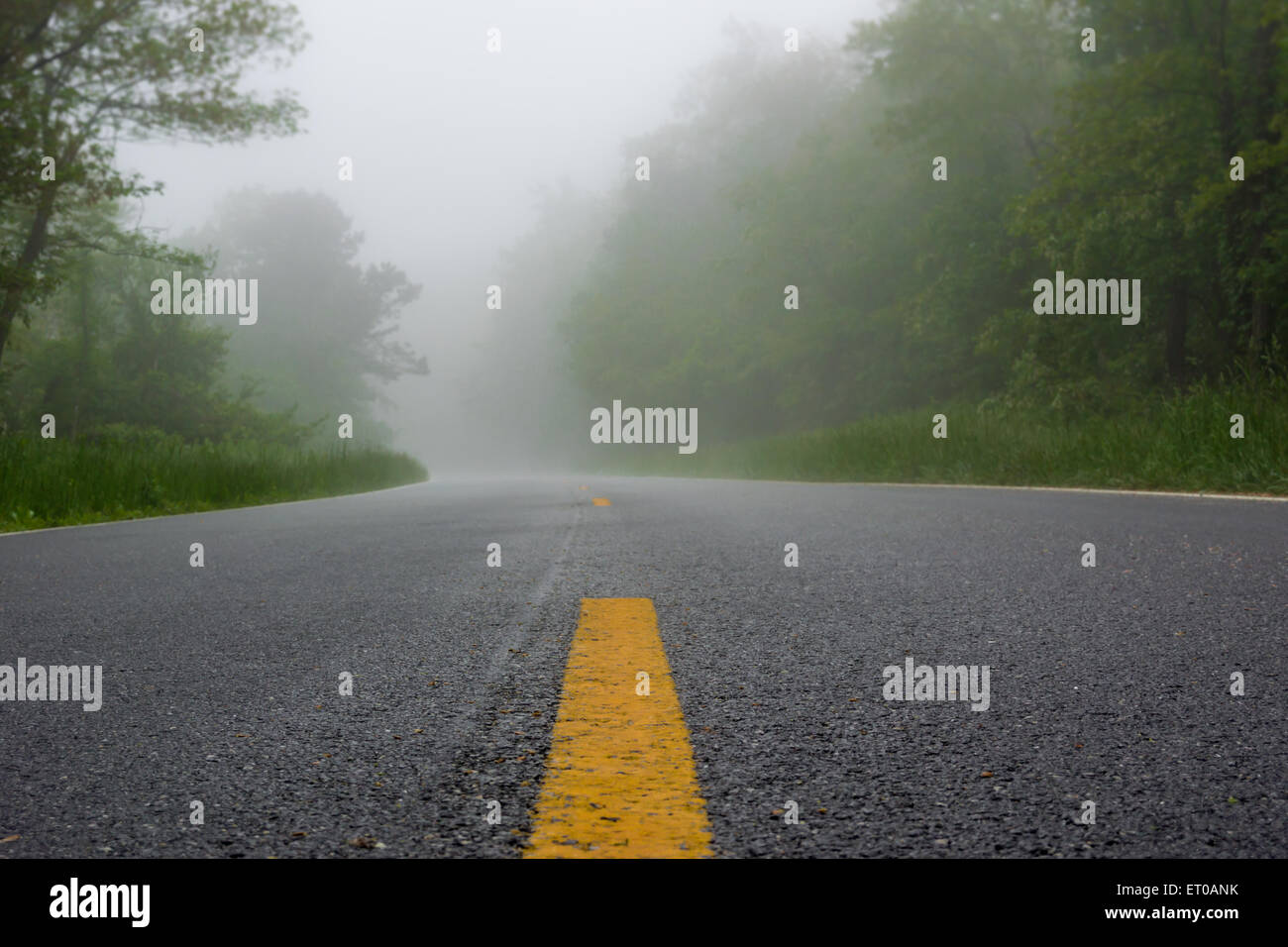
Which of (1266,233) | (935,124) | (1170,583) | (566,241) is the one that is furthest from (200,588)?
(566,241)

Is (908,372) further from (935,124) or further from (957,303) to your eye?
(935,124)

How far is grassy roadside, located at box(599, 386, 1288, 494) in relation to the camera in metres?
11.9

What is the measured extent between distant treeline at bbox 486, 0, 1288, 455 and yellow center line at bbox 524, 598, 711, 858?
14315 millimetres

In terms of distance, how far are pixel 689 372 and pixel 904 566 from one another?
1740 inches

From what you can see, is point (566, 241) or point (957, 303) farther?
point (566, 241)

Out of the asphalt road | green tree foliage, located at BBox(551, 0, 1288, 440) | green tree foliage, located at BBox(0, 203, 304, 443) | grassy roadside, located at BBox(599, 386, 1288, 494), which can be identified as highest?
green tree foliage, located at BBox(551, 0, 1288, 440)

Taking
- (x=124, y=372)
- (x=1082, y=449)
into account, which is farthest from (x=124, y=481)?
(x=124, y=372)

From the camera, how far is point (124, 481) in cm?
1253

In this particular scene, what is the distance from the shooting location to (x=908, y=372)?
34938 mm

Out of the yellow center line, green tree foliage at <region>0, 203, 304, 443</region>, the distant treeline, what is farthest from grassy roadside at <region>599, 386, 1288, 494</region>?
green tree foliage at <region>0, 203, 304, 443</region>

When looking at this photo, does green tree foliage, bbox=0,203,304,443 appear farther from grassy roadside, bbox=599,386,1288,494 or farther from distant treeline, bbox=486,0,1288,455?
distant treeline, bbox=486,0,1288,455

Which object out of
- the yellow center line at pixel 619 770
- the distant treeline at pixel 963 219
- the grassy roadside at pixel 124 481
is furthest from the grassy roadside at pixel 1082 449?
the grassy roadside at pixel 124 481

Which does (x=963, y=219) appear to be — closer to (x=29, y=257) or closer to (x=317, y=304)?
(x=29, y=257)

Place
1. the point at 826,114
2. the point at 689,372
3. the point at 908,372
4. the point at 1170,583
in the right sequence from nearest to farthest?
the point at 1170,583 < the point at 908,372 < the point at 826,114 < the point at 689,372
